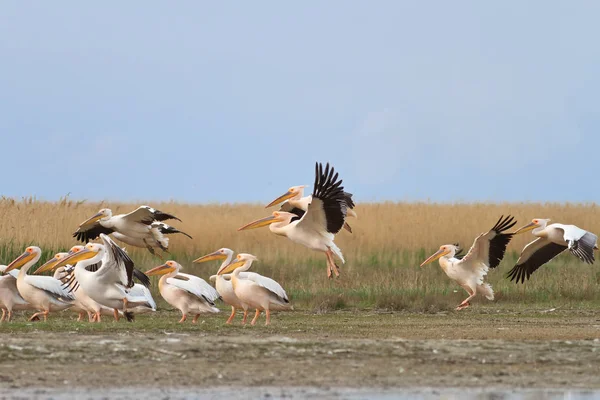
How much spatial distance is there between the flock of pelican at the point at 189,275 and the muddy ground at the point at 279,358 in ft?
4.24

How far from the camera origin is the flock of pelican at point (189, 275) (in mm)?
12953

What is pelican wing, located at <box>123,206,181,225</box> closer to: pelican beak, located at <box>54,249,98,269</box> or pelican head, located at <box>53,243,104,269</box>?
pelican head, located at <box>53,243,104,269</box>

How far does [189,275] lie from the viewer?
46.3ft

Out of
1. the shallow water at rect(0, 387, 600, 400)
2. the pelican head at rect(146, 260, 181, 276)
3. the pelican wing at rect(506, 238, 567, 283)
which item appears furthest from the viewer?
the pelican wing at rect(506, 238, 567, 283)

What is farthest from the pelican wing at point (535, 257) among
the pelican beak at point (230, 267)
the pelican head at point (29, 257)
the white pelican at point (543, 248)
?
the pelican head at point (29, 257)

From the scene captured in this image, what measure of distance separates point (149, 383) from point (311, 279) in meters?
11.7

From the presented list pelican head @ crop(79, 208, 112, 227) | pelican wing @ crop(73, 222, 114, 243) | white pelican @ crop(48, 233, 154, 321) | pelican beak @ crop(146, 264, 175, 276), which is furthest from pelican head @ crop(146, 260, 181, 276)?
pelican wing @ crop(73, 222, 114, 243)

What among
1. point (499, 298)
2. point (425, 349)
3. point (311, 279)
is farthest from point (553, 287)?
point (425, 349)

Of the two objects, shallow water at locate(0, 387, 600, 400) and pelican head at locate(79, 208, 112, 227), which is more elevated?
pelican head at locate(79, 208, 112, 227)

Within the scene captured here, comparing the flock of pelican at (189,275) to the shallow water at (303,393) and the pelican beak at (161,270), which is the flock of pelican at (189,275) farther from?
the shallow water at (303,393)

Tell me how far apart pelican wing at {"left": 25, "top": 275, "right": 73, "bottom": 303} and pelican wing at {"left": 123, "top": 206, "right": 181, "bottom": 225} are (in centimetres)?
→ 298

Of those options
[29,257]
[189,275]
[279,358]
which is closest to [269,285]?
[189,275]

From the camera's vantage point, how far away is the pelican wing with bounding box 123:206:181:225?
644 inches

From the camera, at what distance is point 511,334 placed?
11.4 m
